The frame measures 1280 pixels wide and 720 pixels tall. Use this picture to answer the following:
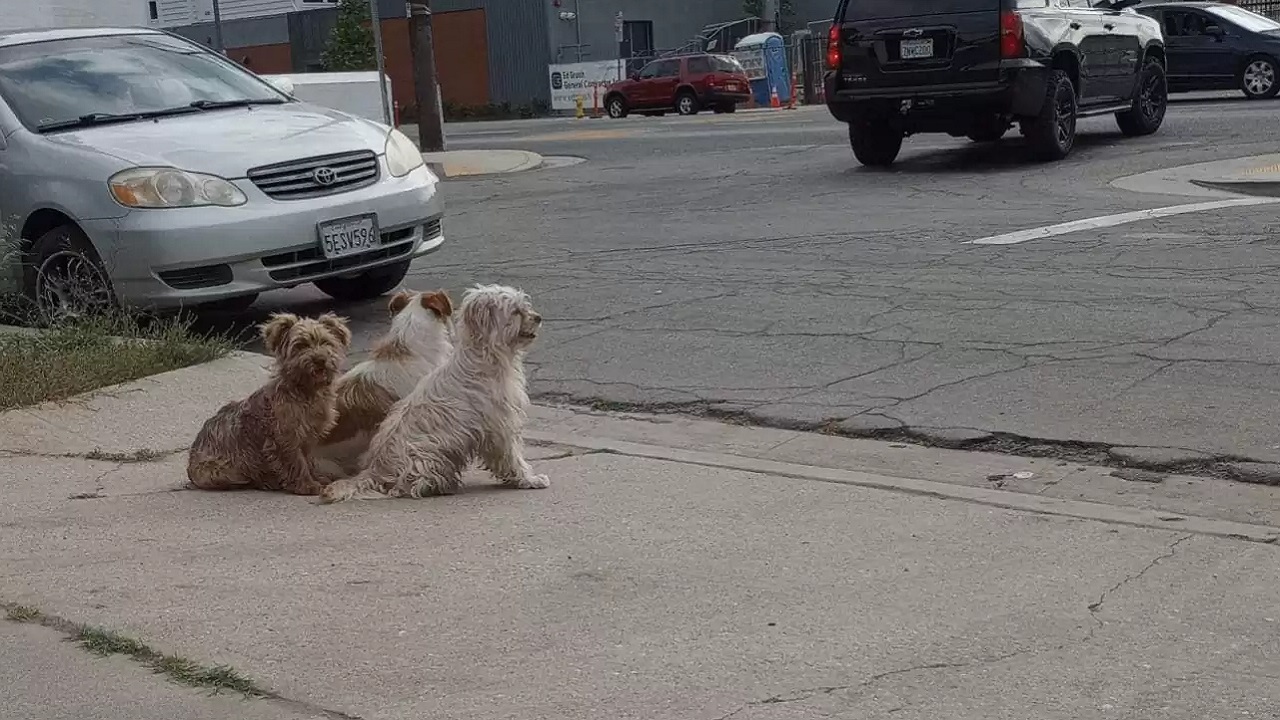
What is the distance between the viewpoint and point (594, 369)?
26.5ft

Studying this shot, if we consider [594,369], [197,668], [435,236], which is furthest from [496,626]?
[435,236]

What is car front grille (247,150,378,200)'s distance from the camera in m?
8.68

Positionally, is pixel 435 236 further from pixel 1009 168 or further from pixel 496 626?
pixel 1009 168

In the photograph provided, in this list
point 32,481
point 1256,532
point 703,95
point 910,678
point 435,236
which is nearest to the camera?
point 910,678

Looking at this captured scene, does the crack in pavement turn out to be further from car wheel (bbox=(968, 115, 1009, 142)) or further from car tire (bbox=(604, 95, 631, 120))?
car tire (bbox=(604, 95, 631, 120))

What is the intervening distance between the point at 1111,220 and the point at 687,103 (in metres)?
28.0

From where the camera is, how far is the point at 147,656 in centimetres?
428

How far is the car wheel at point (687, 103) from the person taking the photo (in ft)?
127

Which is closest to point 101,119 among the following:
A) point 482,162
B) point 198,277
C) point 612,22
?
point 198,277

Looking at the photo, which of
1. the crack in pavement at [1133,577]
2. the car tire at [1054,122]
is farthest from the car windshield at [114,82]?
the car tire at [1054,122]

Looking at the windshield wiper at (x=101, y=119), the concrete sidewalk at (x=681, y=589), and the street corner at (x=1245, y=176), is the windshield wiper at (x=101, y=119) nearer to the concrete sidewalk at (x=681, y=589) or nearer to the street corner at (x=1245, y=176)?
the concrete sidewalk at (x=681, y=589)

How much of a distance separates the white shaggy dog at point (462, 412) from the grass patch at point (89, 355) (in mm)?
2138

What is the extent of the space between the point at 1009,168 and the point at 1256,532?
35.1ft

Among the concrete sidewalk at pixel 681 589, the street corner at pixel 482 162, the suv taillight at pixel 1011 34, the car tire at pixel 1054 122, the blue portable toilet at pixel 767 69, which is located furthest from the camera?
the blue portable toilet at pixel 767 69
